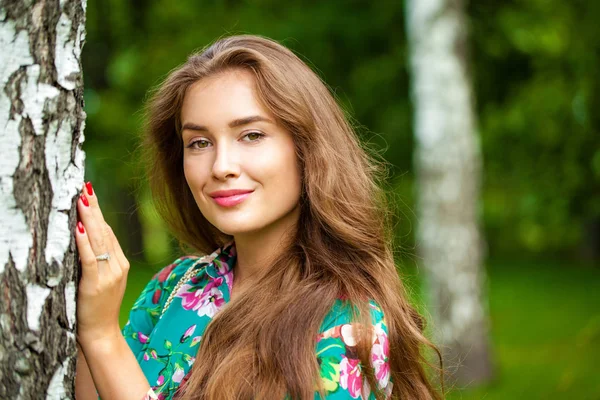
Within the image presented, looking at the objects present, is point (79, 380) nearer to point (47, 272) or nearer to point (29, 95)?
point (47, 272)

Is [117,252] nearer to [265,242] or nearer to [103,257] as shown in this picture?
[103,257]

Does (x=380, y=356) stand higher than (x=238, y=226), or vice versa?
(x=238, y=226)

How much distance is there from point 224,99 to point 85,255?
0.61 metres

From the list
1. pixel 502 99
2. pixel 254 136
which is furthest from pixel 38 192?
pixel 502 99

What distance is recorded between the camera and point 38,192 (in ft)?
5.96

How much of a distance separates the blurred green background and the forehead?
2803mm

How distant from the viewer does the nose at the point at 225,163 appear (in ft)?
7.30

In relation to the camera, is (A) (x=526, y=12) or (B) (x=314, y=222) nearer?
(B) (x=314, y=222)

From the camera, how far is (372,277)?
7.69 feet

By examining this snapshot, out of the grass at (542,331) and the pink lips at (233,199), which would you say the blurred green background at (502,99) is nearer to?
the grass at (542,331)

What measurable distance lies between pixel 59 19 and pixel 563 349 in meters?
6.80

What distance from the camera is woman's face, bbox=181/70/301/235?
7.41 feet

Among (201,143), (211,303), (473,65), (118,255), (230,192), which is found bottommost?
(211,303)

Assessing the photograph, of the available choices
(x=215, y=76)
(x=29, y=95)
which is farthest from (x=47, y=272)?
(x=215, y=76)
